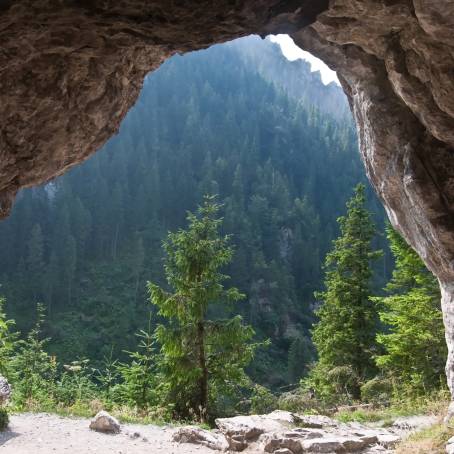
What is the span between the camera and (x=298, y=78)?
189 m

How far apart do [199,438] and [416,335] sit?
25.7ft

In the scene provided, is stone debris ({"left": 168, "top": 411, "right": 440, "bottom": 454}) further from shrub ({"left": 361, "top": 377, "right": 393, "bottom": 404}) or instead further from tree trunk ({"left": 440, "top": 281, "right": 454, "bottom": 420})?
shrub ({"left": 361, "top": 377, "right": 393, "bottom": 404})

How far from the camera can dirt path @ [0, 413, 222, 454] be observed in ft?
29.9

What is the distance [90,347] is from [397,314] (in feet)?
151

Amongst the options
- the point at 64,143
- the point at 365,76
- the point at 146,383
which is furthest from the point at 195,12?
the point at 146,383

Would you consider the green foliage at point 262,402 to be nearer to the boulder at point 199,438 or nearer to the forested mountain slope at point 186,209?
the boulder at point 199,438

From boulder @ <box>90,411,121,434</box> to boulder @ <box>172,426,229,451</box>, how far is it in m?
1.44

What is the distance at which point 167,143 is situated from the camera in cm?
10319

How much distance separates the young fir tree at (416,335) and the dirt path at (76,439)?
7805 mm

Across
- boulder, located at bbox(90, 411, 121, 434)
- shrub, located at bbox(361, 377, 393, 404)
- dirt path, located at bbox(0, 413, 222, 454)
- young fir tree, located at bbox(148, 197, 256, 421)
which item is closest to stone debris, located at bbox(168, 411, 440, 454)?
dirt path, located at bbox(0, 413, 222, 454)

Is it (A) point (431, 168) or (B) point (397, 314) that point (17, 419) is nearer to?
(A) point (431, 168)

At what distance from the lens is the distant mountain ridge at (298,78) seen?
184 metres

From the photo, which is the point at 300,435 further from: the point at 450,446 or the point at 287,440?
the point at 450,446

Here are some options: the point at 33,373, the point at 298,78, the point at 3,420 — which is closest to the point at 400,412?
the point at 3,420
